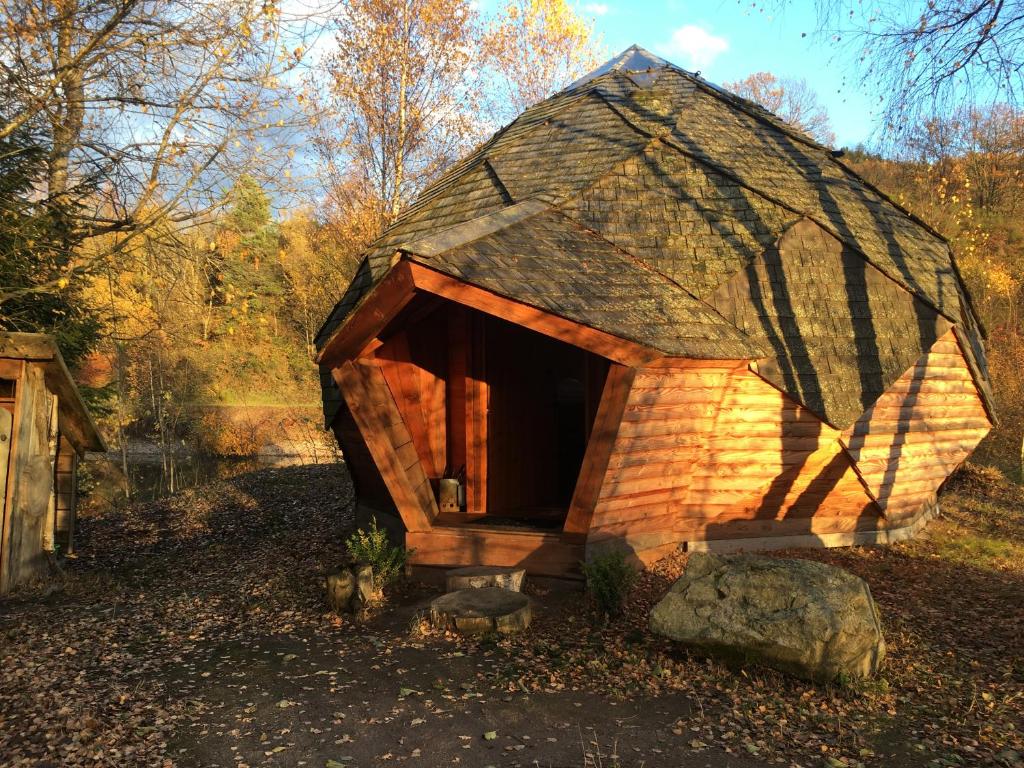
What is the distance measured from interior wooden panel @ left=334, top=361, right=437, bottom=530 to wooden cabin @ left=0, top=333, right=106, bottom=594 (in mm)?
3277

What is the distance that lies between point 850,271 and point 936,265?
2.02m

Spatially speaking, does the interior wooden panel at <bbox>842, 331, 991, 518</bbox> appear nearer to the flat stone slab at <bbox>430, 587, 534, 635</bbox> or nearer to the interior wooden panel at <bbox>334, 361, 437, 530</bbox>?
the flat stone slab at <bbox>430, 587, 534, 635</bbox>

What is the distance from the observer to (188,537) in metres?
12.3

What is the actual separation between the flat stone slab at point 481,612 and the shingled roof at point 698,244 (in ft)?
9.00

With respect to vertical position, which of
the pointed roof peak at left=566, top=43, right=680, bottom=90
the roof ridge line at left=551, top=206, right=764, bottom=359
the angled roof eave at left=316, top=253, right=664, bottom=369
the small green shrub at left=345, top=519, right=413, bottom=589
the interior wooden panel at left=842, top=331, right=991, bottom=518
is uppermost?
the pointed roof peak at left=566, top=43, right=680, bottom=90

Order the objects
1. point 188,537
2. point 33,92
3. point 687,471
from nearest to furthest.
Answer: point 33,92 < point 687,471 < point 188,537

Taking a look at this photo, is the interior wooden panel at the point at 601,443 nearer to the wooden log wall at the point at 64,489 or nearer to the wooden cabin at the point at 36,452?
the wooden cabin at the point at 36,452

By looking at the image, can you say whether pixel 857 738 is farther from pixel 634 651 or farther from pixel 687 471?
pixel 687 471

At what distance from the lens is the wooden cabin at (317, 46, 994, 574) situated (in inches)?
302

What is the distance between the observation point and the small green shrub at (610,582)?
7.12m

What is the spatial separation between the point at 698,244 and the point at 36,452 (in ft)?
26.7

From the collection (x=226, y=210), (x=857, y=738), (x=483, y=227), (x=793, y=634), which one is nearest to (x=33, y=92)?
(x=226, y=210)

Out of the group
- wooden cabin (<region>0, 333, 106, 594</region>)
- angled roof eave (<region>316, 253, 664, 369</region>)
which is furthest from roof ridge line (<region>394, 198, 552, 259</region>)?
wooden cabin (<region>0, 333, 106, 594</region>)

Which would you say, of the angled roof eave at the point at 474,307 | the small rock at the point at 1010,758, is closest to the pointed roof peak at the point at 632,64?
the angled roof eave at the point at 474,307
